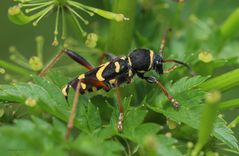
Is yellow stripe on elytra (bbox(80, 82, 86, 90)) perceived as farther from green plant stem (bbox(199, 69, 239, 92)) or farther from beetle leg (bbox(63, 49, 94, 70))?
green plant stem (bbox(199, 69, 239, 92))

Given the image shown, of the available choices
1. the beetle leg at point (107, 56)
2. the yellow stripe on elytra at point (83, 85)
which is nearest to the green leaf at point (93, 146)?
the yellow stripe on elytra at point (83, 85)

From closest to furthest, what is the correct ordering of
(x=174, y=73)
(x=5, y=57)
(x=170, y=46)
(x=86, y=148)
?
(x=86, y=148)
(x=174, y=73)
(x=170, y=46)
(x=5, y=57)

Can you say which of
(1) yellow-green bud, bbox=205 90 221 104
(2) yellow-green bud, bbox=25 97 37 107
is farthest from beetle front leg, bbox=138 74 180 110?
(2) yellow-green bud, bbox=25 97 37 107

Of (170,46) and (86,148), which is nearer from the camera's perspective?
(86,148)

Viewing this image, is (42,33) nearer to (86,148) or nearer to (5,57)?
(5,57)

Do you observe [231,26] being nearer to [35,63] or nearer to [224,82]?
[224,82]

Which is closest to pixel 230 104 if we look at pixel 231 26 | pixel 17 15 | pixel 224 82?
pixel 224 82

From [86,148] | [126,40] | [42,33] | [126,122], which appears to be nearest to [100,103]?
[126,122]
